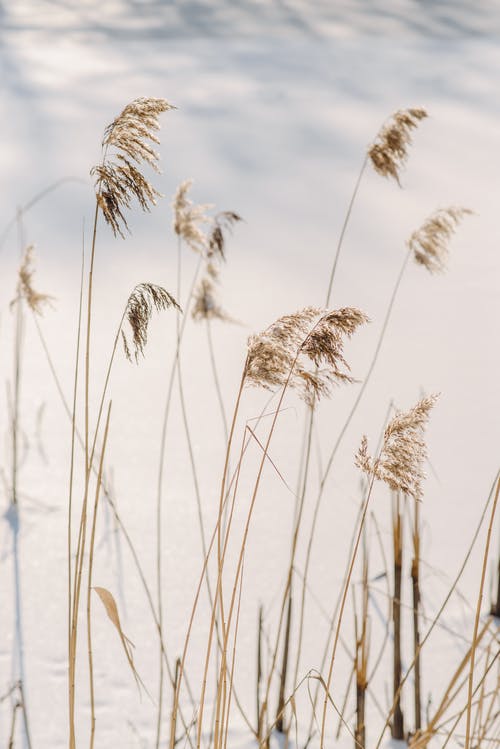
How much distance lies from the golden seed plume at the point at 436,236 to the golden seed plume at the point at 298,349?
0.77m

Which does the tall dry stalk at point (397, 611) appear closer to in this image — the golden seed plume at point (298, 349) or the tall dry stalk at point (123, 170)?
the golden seed plume at point (298, 349)

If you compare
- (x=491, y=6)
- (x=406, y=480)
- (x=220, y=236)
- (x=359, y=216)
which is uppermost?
(x=491, y=6)

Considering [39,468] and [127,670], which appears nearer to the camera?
[127,670]

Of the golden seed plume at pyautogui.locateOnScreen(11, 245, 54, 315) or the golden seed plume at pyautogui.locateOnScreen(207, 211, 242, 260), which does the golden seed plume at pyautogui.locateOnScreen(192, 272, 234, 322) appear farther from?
the golden seed plume at pyautogui.locateOnScreen(11, 245, 54, 315)

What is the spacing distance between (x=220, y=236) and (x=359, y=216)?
126 inches

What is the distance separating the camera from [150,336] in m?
3.54

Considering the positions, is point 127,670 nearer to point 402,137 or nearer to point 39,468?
point 39,468

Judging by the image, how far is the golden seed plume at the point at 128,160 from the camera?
108cm

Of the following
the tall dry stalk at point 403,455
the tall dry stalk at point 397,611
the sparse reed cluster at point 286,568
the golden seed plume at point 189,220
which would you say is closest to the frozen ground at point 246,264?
the sparse reed cluster at point 286,568

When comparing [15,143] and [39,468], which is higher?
[15,143]

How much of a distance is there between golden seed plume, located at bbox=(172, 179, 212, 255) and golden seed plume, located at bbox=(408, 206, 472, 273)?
0.43 m

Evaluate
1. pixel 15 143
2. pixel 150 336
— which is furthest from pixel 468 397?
pixel 15 143

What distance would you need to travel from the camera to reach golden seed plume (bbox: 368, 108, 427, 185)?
5.44ft

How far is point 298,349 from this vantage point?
1108mm
